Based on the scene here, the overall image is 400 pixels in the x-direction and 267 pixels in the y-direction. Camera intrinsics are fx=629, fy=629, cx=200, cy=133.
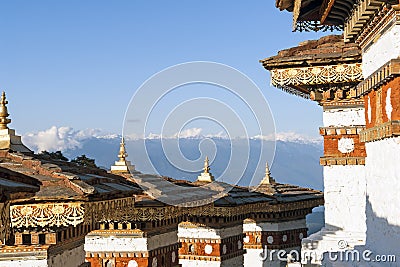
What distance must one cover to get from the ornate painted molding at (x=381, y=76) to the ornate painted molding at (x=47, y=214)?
313 cm

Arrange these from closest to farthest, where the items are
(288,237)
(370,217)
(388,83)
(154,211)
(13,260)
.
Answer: (13,260)
(388,83)
(370,217)
(154,211)
(288,237)

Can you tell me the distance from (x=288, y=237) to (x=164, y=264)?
6898 mm

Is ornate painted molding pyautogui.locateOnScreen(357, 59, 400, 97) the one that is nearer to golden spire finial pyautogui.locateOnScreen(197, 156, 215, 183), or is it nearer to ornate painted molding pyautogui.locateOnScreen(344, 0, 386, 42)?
ornate painted molding pyautogui.locateOnScreen(344, 0, 386, 42)

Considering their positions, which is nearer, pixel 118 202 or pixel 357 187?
pixel 118 202

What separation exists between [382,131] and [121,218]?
12.6 ft

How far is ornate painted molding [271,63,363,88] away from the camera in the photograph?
8.67m

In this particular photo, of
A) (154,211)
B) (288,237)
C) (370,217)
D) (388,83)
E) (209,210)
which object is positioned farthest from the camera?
(288,237)

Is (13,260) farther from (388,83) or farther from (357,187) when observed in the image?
(357,187)

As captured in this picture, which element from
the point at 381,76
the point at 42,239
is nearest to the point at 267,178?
the point at 381,76

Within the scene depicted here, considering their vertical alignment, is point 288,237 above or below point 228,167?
below

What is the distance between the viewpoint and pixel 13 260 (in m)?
5.52

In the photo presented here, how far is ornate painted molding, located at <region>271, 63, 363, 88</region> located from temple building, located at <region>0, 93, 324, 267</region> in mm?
2456

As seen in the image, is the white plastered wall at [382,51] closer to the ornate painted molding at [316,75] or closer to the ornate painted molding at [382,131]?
the ornate painted molding at [382,131]

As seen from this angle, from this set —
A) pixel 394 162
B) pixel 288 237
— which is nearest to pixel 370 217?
pixel 394 162
